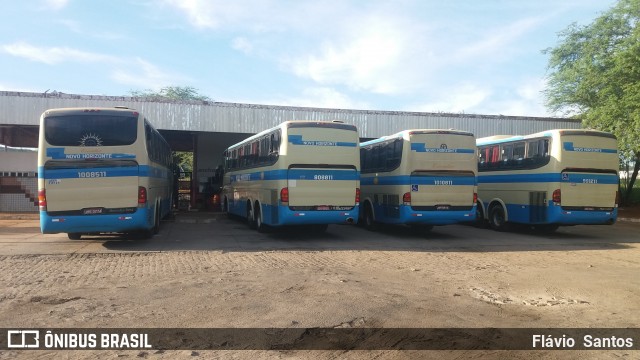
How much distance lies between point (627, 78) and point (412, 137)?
13199 mm

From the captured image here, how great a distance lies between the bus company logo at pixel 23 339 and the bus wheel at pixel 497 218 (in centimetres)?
1442

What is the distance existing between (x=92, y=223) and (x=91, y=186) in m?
0.86

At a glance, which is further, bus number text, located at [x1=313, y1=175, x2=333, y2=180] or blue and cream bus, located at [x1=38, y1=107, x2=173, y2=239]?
bus number text, located at [x1=313, y1=175, x2=333, y2=180]

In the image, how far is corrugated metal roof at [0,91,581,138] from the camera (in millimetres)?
20391

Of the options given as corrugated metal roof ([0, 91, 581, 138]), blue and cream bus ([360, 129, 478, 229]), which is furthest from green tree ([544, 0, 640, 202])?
blue and cream bus ([360, 129, 478, 229])

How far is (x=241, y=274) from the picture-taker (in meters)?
8.18

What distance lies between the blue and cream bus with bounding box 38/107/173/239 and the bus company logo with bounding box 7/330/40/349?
6294 millimetres

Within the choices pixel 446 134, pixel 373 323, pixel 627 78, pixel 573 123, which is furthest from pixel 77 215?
pixel 573 123

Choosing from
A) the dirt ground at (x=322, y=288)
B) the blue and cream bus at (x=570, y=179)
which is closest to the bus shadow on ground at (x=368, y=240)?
the dirt ground at (x=322, y=288)

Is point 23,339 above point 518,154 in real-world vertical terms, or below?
below

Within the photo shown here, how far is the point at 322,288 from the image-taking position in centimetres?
720

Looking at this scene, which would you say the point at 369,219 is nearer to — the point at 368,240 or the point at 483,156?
the point at 368,240

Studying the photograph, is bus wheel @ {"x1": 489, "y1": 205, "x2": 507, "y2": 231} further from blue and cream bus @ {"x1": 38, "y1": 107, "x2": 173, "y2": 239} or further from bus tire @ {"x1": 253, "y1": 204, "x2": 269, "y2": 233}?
blue and cream bus @ {"x1": 38, "y1": 107, "x2": 173, "y2": 239}

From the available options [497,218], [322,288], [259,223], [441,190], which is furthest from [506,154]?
[322,288]
